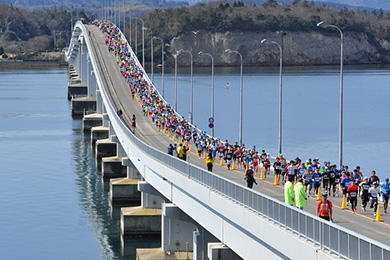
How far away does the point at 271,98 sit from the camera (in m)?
172

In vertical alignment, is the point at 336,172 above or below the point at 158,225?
above

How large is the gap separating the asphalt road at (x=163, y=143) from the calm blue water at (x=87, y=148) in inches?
231

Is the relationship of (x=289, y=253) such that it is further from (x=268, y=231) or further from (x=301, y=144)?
(x=301, y=144)

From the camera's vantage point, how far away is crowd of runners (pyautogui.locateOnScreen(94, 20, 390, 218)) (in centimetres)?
3039

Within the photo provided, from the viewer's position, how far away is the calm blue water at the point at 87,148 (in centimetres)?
5266

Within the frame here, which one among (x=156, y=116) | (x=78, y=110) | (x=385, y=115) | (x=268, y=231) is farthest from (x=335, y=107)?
(x=268, y=231)

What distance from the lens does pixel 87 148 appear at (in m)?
102

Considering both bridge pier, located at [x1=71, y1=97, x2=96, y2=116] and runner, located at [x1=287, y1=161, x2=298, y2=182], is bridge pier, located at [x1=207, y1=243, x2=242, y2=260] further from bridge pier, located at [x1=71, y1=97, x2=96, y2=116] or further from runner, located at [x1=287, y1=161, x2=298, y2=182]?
bridge pier, located at [x1=71, y1=97, x2=96, y2=116]

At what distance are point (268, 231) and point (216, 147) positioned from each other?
28.1 meters

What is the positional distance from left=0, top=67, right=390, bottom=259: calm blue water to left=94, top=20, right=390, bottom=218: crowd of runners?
22.3 ft

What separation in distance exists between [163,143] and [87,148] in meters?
41.7

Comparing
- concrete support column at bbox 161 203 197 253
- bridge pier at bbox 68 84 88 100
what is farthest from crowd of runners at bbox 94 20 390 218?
bridge pier at bbox 68 84 88 100

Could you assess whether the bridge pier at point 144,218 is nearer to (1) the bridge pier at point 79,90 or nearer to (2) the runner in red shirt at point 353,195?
(2) the runner in red shirt at point 353,195

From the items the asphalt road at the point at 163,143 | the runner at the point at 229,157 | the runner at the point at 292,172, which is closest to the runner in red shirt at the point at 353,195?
the asphalt road at the point at 163,143
